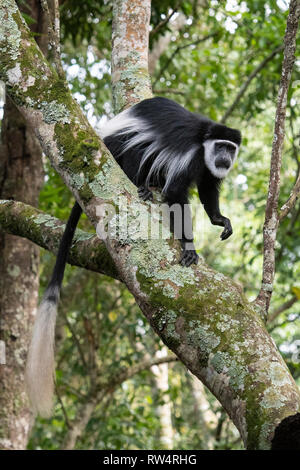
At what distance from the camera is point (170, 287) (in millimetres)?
1187

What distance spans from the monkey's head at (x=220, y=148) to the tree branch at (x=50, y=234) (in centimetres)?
76

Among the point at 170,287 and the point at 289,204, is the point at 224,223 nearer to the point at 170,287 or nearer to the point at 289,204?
the point at 289,204

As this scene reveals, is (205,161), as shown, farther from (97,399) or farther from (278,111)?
(97,399)

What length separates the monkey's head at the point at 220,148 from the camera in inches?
93.9

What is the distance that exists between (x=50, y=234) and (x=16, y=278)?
3.15 ft

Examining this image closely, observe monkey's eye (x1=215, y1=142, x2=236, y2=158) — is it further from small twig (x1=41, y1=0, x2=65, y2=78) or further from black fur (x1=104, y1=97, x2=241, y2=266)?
small twig (x1=41, y1=0, x2=65, y2=78)

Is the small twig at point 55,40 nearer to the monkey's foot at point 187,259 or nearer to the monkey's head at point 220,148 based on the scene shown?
the monkey's foot at point 187,259

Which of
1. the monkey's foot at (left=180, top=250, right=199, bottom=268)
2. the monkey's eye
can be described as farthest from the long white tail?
the monkey's eye

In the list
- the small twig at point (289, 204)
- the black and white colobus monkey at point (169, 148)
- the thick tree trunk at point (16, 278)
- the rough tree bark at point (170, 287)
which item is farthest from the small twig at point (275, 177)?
the thick tree trunk at point (16, 278)

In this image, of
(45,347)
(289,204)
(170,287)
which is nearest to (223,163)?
(289,204)

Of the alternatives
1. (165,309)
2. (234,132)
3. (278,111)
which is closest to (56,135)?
(165,309)

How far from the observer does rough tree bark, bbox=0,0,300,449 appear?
981 millimetres

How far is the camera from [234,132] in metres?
2.53

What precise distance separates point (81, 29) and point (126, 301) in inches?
88.6
